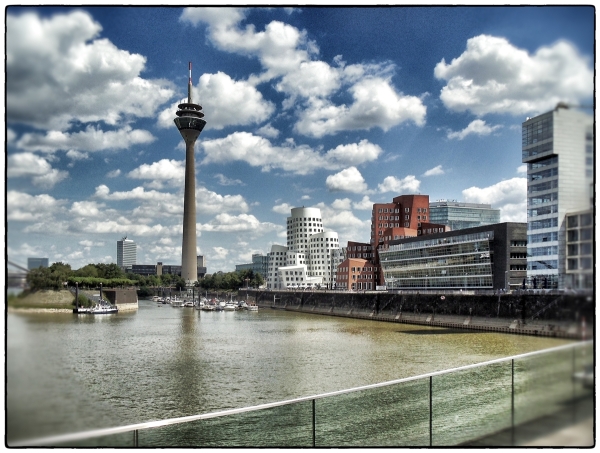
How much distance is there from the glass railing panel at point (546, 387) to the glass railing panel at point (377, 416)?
113 centimetres

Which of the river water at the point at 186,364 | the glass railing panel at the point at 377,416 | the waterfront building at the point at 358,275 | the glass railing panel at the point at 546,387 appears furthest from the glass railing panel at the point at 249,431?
the waterfront building at the point at 358,275

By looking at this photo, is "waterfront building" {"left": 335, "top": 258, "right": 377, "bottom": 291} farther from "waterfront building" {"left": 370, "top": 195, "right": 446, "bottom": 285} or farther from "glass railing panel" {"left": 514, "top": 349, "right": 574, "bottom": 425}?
"glass railing panel" {"left": 514, "top": 349, "right": 574, "bottom": 425}

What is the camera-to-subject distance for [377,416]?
6.92m

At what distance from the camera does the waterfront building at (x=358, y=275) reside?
57750 millimetres

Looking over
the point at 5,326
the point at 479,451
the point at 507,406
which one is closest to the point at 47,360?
the point at 5,326

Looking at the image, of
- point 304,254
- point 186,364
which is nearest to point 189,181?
point 304,254

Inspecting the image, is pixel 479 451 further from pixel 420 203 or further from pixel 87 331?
pixel 420 203

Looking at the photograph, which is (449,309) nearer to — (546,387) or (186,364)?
(186,364)

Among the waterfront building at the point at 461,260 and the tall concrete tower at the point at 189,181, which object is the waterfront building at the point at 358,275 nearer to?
the waterfront building at the point at 461,260

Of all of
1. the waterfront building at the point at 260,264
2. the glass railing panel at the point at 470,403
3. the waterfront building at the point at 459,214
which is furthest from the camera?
the waterfront building at the point at 260,264

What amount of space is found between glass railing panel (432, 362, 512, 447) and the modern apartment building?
7432 centimetres

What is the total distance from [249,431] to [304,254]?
80946mm

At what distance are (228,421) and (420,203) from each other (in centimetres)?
5553

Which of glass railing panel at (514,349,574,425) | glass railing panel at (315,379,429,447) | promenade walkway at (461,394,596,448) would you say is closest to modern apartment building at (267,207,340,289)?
glass railing panel at (315,379,429,447)
